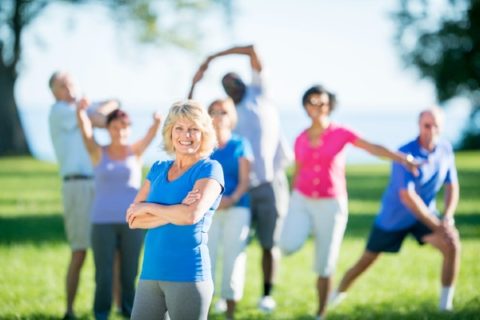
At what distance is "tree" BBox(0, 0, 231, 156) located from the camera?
101 feet

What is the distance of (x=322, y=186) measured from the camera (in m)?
7.86

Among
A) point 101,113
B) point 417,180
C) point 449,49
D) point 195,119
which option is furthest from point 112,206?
point 449,49

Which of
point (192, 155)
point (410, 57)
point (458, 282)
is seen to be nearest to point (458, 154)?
point (410, 57)

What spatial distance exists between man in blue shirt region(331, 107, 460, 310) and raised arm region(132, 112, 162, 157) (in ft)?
7.73

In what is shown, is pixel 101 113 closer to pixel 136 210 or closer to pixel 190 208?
pixel 136 210

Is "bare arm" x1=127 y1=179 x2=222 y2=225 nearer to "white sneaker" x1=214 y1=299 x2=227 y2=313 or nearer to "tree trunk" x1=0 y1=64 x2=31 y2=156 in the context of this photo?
"white sneaker" x1=214 y1=299 x2=227 y2=313

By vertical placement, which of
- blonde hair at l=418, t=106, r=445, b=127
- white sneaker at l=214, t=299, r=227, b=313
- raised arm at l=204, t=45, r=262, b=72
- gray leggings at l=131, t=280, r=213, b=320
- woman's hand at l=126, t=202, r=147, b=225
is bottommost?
white sneaker at l=214, t=299, r=227, b=313

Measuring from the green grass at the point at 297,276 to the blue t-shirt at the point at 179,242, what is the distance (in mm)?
3298

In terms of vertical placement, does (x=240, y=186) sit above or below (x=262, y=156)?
below

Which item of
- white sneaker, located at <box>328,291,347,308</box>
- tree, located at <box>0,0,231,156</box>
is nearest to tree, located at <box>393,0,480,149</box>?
tree, located at <box>0,0,231,156</box>

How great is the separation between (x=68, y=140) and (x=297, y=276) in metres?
3.89

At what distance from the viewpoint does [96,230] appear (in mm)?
7270

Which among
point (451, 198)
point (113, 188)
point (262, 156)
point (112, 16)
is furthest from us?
point (112, 16)

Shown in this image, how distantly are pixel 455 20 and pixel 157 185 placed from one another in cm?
3841
